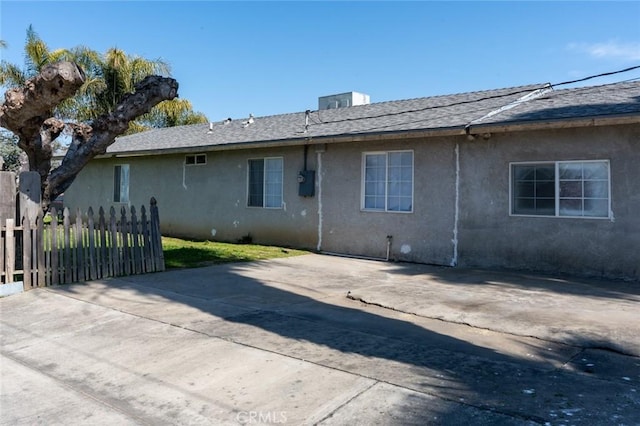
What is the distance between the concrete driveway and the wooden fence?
1.36 ft

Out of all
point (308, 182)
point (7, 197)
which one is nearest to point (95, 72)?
point (308, 182)

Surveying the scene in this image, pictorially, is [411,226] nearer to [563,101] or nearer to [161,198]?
[563,101]

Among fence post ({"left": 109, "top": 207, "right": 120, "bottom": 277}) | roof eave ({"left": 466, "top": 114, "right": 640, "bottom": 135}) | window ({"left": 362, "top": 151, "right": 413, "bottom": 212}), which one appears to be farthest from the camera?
window ({"left": 362, "top": 151, "right": 413, "bottom": 212})

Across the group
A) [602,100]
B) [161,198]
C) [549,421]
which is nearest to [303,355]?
[549,421]

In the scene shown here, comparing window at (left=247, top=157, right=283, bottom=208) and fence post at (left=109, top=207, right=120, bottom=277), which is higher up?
window at (left=247, top=157, right=283, bottom=208)

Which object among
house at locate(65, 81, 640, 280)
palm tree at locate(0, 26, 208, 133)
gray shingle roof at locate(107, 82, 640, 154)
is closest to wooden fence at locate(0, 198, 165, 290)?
house at locate(65, 81, 640, 280)

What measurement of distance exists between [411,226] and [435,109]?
3.33m

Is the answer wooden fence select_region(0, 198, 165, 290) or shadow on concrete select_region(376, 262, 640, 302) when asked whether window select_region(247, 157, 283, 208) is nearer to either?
shadow on concrete select_region(376, 262, 640, 302)

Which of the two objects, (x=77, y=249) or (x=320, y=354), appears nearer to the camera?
(x=320, y=354)

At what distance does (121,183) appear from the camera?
19.2 m

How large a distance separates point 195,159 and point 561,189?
1121cm

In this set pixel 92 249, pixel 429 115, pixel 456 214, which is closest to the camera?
pixel 92 249

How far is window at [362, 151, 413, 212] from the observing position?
1148 cm

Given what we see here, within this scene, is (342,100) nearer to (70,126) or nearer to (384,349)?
(70,126)
